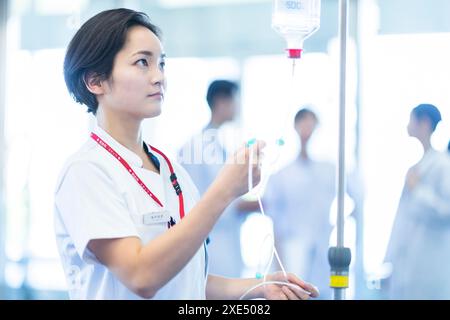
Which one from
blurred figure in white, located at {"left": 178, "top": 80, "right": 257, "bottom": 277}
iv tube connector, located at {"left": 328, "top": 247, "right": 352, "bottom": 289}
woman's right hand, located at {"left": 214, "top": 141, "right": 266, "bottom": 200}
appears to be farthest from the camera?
blurred figure in white, located at {"left": 178, "top": 80, "right": 257, "bottom": 277}

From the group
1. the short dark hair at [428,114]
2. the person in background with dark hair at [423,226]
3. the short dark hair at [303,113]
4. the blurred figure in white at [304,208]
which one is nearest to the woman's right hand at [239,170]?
the person in background with dark hair at [423,226]

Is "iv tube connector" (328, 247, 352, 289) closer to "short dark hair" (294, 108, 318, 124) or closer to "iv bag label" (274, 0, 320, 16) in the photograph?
"iv bag label" (274, 0, 320, 16)

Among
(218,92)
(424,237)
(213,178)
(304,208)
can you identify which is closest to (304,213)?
(304,208)

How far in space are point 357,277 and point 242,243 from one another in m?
0.55

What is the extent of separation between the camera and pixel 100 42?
109cm

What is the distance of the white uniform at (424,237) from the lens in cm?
256

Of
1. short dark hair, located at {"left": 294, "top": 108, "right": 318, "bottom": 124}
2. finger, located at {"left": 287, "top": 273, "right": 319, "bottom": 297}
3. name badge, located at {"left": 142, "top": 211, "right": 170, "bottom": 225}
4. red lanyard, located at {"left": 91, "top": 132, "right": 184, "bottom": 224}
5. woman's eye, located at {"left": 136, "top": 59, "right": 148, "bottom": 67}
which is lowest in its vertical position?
finger, located at {"left": 287, "top": 273, "right": 319, "bottom": 297}

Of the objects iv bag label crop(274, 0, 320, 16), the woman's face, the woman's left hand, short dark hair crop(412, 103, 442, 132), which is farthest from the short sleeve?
short dark hair crop(412, 103, 442, 132)

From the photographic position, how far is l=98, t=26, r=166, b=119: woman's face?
1.10 m

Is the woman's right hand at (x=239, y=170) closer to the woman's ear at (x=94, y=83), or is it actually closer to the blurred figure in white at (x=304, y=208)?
the woman's ear at (x=94, y=83)

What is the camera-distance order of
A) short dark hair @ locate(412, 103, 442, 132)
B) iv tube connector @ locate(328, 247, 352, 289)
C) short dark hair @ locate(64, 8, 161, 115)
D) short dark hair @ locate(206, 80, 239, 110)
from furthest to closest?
short dark hair @ locate(412, 103, 442, 132) < short dark hair @ locate(206, 80, 239, 110) < iv tube connector @ locate(328, 247, 352, 289) < short dark hair @ locate(64, 8, 161, 115)

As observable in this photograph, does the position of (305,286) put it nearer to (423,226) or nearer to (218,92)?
(218,92)

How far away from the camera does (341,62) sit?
120cm

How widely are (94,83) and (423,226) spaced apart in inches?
69.5
